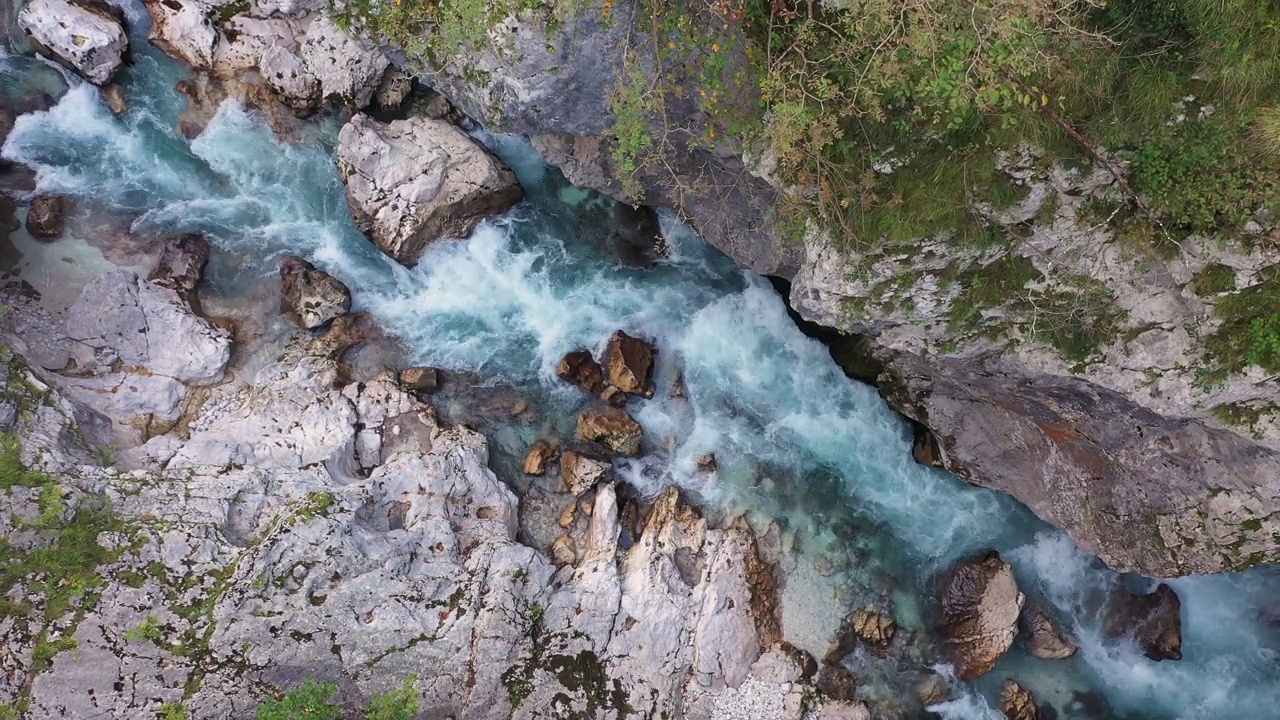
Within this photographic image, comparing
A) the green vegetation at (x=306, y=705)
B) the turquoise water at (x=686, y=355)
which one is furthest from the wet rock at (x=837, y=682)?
the green vegetation at (x=306, y=705)

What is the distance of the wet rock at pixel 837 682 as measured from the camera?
1377cm

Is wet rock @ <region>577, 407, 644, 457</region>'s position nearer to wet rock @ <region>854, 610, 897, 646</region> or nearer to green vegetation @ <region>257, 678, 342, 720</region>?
wet rock @ <region>854, 610, 897, 646</region>

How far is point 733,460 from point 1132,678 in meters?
9.77

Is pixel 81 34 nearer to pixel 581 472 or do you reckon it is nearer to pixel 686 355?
pixel 581 472

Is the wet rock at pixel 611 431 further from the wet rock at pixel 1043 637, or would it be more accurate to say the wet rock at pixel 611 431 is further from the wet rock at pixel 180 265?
the wet rock at pixel 1043 637

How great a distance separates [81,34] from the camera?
13547 mm

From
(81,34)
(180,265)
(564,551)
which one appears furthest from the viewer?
(180,265)

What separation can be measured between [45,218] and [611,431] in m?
12.4

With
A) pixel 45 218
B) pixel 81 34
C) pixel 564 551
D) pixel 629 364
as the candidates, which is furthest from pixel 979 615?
pixel 81 34

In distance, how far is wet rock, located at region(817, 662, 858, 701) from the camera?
13766 millimetres

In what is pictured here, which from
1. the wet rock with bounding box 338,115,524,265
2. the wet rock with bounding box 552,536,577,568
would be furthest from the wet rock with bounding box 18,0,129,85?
the wet rock with bounding box 552,536,577,568

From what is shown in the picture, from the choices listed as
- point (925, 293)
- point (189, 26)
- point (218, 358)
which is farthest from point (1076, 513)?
point (189, 26)

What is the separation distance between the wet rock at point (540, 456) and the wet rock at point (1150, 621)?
12591 mm

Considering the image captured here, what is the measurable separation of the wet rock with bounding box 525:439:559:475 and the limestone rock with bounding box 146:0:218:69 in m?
10.8
